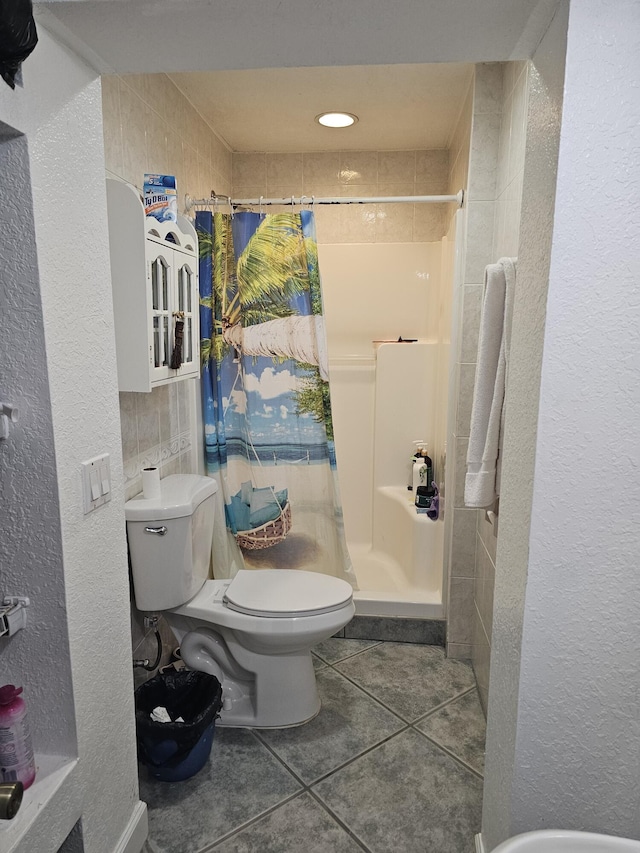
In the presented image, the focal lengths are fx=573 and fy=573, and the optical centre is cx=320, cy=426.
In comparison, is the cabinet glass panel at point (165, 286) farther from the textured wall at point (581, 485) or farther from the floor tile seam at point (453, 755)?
the floor tile seam at point (453, 755)

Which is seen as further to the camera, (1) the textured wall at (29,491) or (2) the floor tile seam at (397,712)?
(2) the floor tile seam at (397,712)

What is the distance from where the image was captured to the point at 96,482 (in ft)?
4.20

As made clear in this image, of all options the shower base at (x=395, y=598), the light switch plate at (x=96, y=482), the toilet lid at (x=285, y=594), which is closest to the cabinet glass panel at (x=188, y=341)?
the light switch plate at (x=96, y=482)

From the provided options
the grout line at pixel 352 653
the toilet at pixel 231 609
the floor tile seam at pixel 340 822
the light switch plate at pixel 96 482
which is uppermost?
the light switch plate at pixel 96 482

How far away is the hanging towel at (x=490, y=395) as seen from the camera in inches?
60.4

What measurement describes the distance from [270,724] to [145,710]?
→ 46cm

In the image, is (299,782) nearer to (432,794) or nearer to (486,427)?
(432,794)

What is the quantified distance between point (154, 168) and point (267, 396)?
0.97 meters

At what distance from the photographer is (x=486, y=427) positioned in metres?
1.60

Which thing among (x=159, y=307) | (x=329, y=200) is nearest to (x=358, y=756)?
(x=159, y=307)

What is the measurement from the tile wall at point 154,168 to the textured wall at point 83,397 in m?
0.50

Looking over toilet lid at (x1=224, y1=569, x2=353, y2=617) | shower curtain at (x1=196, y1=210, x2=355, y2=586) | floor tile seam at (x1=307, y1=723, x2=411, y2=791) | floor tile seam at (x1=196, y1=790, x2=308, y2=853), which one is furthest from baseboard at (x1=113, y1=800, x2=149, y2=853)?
shower curtain at (x1=196, y1=210, x2=355, y2=586)

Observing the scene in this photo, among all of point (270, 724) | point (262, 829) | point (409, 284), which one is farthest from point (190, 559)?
point (409, 284)

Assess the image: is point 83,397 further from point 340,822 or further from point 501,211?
point 501,211
